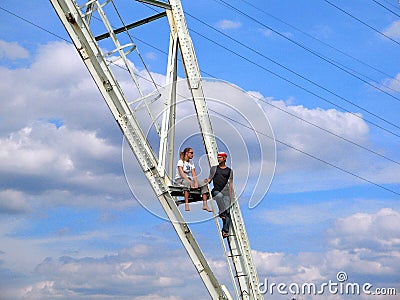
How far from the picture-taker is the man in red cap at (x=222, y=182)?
95.9 ft

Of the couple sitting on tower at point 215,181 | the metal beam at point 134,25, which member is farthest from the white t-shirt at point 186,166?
the metal beam at point 134,25

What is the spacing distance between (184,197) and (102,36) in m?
6.49

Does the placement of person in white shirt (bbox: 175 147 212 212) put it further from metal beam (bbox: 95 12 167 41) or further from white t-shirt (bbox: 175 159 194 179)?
metal beam (bbox: 95 12 167 41)

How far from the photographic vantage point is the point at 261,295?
99.3 ft

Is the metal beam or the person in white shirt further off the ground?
the metal beam

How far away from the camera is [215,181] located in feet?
96.3

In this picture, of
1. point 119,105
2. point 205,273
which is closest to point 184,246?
point 205,273

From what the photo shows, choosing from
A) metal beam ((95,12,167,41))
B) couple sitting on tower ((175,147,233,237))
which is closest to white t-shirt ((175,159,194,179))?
couple sitting on tower ((175,147,233,237))

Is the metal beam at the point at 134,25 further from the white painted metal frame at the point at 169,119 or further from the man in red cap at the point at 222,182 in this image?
the man in red cap at the point at 222,182

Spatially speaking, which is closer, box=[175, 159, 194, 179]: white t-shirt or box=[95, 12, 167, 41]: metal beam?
box=[175, 159, 194, 179]: white t-shirt

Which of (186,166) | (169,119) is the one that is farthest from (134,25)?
(186,166)

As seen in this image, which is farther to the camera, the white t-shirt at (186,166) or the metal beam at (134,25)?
the metal beam at (134,25)

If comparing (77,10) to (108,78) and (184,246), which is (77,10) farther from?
(184,246)

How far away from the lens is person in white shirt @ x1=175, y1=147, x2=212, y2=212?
94.0 ft
